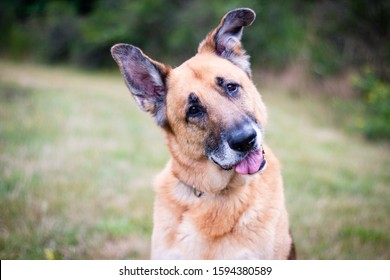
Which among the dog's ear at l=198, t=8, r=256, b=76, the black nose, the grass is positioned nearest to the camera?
the black nose

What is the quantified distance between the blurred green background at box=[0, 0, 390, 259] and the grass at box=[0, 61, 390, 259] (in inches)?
0.9

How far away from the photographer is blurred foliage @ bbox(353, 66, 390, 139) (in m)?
8.16

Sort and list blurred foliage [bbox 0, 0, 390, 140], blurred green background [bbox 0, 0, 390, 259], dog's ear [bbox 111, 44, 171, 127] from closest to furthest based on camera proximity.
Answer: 1. dog's ear [bbox 111, 44, 171, 127]
2. blurred green background [bbox 0, 0, 390, 259]
3. blurred foliage [bbox 0, 0, 390, 140]

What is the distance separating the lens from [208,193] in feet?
11.1

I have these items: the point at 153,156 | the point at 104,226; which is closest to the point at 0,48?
the point at 153,156

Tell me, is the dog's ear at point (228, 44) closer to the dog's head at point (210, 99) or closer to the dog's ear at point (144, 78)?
the dog's head at point (210, 99)

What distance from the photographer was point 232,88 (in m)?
3.36

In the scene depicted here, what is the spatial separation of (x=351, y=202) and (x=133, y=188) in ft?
9.94

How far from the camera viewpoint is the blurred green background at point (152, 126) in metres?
4.66
